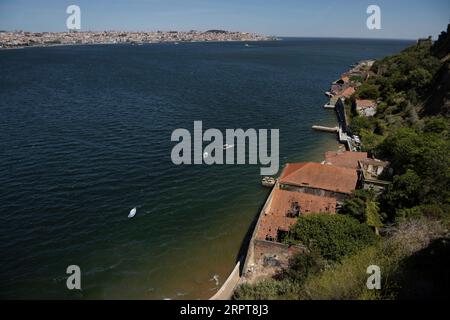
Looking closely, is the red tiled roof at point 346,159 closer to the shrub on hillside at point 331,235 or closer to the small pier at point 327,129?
the shrub on hillside at point 331,235

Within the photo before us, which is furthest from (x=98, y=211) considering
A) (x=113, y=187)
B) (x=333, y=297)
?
(x=333, y=297)

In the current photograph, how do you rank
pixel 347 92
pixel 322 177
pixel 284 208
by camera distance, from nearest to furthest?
pixel 284 208, pixel 322 177, pixel 347 92

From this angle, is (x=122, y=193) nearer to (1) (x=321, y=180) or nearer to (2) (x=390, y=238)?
(1) (x=321, y=180)

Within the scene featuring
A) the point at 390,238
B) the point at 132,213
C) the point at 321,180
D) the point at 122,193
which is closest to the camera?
the point at 390,238

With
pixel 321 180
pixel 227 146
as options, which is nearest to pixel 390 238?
pixel 321 180

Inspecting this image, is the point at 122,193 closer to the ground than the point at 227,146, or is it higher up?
closer to the ground
